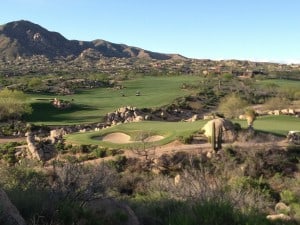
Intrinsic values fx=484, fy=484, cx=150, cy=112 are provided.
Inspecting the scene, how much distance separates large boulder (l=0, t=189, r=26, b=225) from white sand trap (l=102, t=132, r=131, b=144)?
24996 mm

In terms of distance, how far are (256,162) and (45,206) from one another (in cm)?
2143

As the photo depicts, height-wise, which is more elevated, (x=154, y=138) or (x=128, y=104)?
(x=154, y=138)

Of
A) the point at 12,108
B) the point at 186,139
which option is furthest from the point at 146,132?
the point at 12,108

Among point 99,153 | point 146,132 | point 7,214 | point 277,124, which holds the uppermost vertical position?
point 7,214

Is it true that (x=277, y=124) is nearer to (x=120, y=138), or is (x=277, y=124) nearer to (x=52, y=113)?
(x=120, y=138)

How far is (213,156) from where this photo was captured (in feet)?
94.7

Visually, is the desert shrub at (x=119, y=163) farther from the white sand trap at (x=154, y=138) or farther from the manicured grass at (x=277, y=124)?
the manicured grass at (x=277, y=124)

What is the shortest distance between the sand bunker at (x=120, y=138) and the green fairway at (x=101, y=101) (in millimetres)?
19157

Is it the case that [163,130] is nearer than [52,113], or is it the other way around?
[163,130]

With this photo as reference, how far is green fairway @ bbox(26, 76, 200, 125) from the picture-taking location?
188 feet

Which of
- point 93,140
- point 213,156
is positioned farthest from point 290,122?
point 93,140

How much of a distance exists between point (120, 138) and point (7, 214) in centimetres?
2676

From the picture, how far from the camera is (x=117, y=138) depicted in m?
34.4

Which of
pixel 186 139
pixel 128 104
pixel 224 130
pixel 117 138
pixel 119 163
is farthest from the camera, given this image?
pixel 128 104
